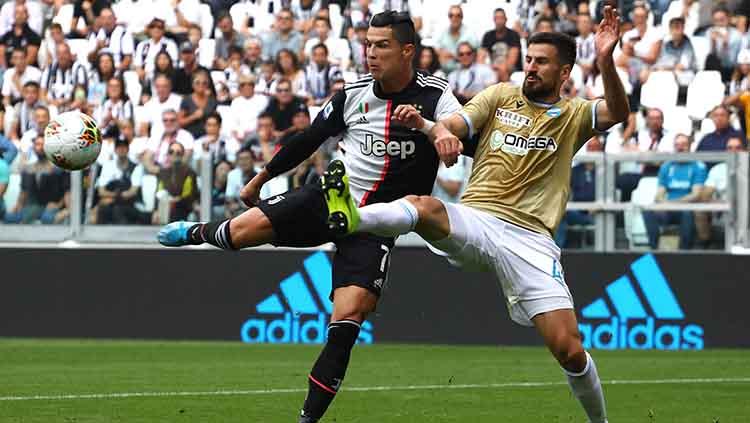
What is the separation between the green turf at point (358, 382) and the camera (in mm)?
9938

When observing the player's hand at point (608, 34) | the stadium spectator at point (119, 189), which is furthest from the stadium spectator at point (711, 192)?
the player's hand at point (608, 34)

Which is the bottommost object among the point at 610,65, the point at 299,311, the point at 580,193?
the point at 299,311

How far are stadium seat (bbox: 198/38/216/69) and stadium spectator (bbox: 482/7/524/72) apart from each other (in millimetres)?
4176

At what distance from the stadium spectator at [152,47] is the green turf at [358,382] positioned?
589 centimetres

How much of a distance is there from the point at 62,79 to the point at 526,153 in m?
14.5

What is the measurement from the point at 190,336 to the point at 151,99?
182 inches

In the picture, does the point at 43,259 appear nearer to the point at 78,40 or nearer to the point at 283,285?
the point at 283,285

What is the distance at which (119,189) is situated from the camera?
17.3 m

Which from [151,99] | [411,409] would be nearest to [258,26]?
[151,99]

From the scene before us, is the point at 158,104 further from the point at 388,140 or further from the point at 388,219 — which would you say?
the point at 388,219

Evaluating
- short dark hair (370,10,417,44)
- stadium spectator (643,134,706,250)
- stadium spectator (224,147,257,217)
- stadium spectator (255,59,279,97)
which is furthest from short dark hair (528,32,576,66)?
stadium spectator (255,59,279,97)

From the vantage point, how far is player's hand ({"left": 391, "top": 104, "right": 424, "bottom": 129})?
7723 millimetres

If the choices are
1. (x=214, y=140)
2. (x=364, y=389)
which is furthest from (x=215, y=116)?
(x=364, y=389)

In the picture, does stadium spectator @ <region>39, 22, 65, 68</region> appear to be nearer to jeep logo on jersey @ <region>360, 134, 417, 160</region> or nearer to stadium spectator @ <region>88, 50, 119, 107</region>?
stadium spectator @ <region>88, 50, 119, 107</region>
